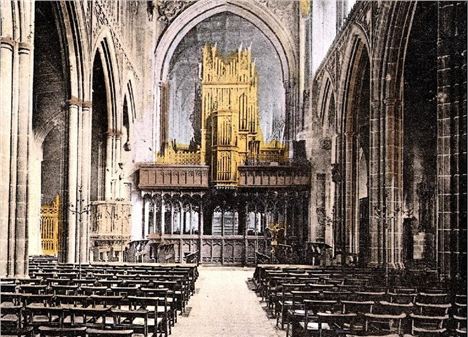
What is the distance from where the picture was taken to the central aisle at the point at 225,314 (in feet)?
36.8

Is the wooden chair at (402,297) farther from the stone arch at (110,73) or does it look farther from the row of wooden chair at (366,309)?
the stone arch at (110,73)

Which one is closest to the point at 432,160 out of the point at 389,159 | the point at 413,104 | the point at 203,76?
the point at 413,104

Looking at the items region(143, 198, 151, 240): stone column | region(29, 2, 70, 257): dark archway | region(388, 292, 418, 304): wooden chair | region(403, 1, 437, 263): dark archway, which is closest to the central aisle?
region(388, 292, 418, 304): wooden chair

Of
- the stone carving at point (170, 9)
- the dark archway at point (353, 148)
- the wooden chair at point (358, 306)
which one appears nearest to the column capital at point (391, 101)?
the dark archway at point (353, 148)

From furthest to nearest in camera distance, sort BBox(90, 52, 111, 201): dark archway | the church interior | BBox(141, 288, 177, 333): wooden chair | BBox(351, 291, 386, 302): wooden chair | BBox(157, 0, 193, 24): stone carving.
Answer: BBox(157, 0, 193, 24): stone carving
BBox(90, 52, 111, 201): dark archway
the church interior
BBox(351, 291, 386, 302): wooden chair
BBox(141, 288, 177, 333): wooden chair

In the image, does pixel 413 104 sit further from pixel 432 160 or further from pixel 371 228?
pixel 371 228

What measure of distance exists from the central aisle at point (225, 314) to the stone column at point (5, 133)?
4.57m

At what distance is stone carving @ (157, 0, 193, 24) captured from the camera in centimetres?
3719

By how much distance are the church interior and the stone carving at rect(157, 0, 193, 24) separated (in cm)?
8

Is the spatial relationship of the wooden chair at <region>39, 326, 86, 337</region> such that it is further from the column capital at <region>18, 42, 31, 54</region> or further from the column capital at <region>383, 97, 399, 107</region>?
the column capital at <region>383, 97, 399, 107</region>

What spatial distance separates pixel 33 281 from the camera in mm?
11852

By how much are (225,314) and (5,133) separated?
21.4ft

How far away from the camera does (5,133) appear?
47.7 feet

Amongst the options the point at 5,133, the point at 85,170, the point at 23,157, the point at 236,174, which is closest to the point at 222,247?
the point at 236,174
